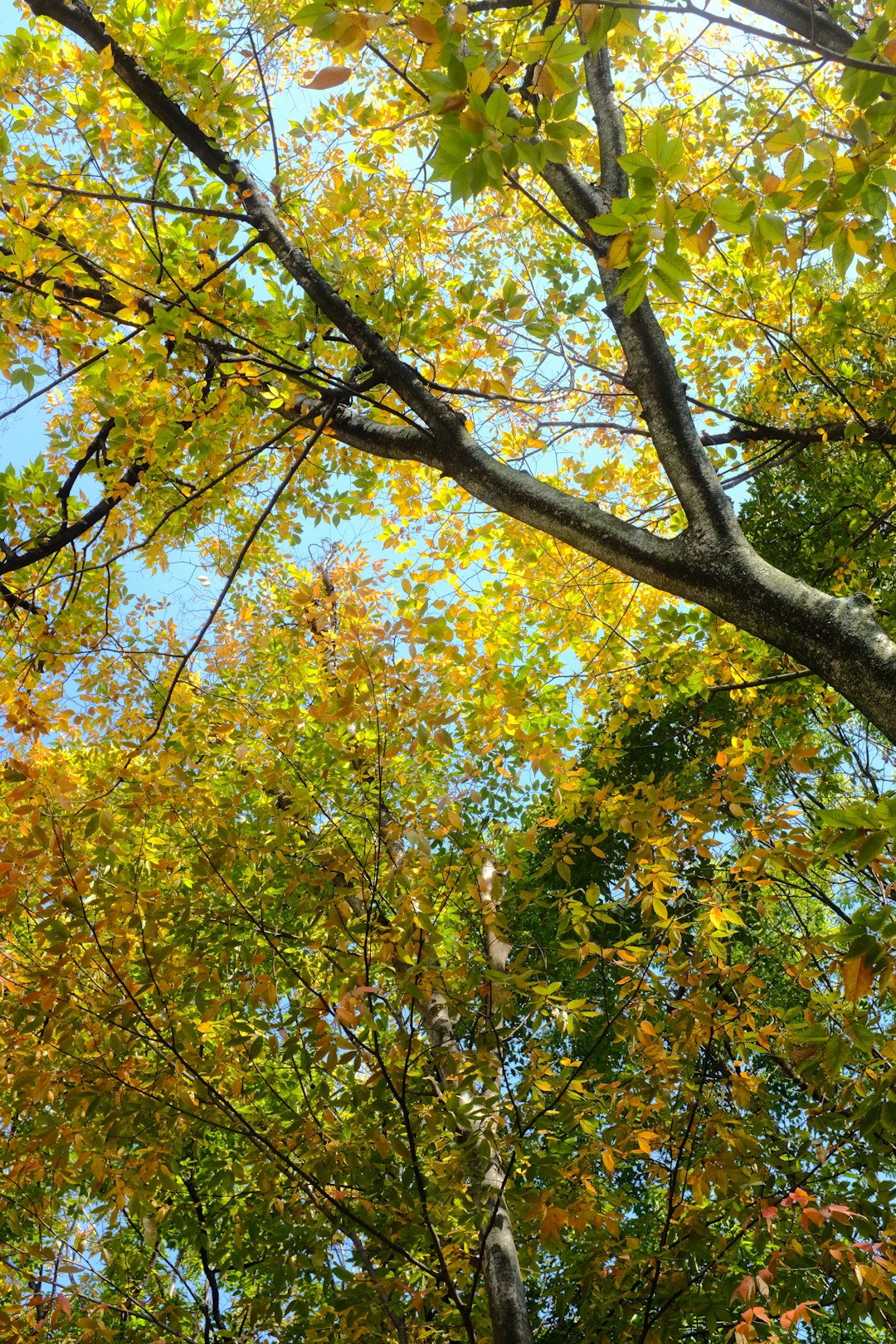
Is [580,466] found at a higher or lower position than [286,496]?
higher

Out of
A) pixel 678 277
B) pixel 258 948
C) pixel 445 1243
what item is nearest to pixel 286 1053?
pixel 258 948

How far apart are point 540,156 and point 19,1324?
396 cm

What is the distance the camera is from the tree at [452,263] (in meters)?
1.64

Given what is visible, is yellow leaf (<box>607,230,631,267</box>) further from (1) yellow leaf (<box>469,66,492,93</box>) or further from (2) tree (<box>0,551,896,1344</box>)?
(2) tree (<box>0,551,896,1344</box>)

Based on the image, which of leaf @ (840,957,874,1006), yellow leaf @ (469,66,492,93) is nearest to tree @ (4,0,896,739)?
yellow leaf @ (469,66,492,93)

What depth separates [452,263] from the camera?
5738 mm

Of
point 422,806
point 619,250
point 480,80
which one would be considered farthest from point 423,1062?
point 480,80

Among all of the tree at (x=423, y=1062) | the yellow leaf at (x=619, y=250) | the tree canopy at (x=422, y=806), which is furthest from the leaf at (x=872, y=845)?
the yellow leaf at (x=619, y=250)

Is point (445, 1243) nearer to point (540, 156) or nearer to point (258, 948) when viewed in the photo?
point (258, 948)

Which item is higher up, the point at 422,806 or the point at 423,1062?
the point at 422,806

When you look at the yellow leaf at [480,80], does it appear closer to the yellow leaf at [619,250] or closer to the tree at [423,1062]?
the yellow leaf at [619,250]

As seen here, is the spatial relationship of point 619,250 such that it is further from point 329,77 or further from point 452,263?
point 452,263

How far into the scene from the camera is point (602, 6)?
1.57 meters

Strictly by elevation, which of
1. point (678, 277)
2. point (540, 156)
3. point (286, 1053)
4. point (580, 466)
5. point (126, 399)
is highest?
point (580, 466)
